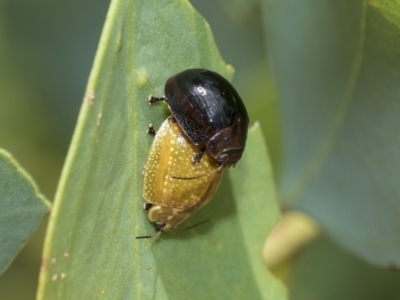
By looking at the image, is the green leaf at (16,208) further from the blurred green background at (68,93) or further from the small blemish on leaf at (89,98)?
the blurred green background at (68,93)

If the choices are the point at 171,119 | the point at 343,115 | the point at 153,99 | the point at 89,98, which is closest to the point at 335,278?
the point at 343,115

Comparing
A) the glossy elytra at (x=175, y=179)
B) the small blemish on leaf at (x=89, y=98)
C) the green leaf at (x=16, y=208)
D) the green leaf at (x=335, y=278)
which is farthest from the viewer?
the green leaf at (x=335, y=278)

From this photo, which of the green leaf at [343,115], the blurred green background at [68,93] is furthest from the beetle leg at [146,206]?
the blurred green background at [68,93]

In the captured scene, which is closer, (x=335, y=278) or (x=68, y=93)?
(x=335, y=278)

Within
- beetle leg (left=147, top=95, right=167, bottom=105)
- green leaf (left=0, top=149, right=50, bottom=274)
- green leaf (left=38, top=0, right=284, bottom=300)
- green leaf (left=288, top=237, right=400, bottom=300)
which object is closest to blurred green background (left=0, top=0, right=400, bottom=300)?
green leaf (left=288, top=237, right=400, bottom=300)

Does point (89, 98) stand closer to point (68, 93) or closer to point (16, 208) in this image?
point (16, 208)

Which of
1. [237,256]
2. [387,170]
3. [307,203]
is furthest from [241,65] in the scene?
[237,256]

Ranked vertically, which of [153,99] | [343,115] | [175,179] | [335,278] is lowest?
[335,278]
